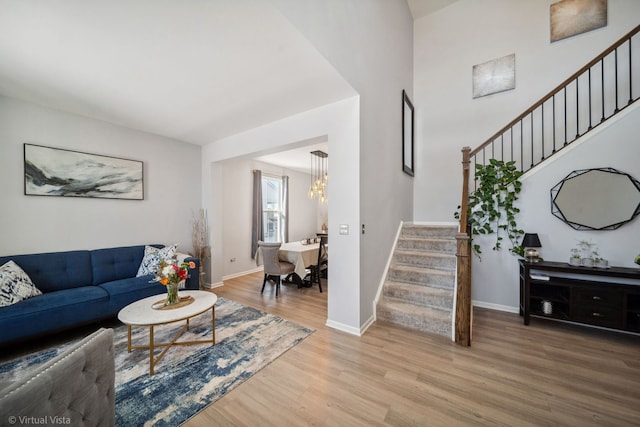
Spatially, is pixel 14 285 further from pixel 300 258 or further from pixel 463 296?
pixel 463 296

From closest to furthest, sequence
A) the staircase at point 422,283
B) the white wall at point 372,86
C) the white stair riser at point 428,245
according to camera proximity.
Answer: the white wall at point 372,86 → the staircase at point 422,283 → the white stair riser at point 428,245

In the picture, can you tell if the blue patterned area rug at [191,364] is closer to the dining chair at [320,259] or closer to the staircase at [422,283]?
the staircase at [422,283]

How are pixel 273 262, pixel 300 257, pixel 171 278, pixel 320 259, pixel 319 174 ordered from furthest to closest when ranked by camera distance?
pixel 319 174 → pixel 320 259 → pixel 300 257 → pixel 273 262 → pixel 171 278

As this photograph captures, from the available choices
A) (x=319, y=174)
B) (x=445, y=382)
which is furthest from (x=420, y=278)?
(x=319, y=174)

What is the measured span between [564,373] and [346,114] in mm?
3160

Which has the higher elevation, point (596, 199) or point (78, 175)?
point (78, 175)

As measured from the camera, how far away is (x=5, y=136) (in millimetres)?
2680

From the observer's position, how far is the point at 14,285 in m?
2.36

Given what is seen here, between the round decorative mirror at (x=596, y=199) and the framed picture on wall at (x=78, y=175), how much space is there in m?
6.02

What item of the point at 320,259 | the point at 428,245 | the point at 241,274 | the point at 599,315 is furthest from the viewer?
the point at 241,274

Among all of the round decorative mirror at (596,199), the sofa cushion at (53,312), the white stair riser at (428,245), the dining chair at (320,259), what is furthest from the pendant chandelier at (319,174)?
the sofa cushion at (53,312)

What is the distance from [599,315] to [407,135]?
338 centimetres

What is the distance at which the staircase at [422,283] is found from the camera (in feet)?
8.91

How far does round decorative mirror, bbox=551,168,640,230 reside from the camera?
8.74 feet
